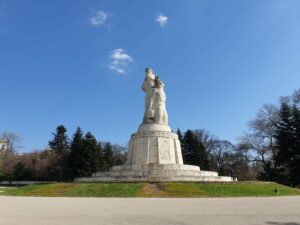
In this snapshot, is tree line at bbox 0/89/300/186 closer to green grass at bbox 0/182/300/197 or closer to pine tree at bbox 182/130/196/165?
pine tree at bbox 182/130/196/165

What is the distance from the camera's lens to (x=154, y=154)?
108 ft

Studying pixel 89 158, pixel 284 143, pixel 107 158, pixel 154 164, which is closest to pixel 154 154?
pixel 154 164

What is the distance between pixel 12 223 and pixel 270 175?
133ft

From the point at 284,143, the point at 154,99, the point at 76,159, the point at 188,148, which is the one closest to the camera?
the point at 154,99

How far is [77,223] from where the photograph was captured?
9977 mm

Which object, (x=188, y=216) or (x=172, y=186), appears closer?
(x=188, y=216)

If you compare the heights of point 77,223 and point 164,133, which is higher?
point 164,133

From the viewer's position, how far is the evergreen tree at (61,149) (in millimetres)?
58219

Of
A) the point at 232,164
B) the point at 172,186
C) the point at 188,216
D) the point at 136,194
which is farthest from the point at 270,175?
the point at 188,216

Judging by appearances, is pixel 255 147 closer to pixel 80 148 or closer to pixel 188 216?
pixel 80 148

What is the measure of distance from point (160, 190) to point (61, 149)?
174 feet

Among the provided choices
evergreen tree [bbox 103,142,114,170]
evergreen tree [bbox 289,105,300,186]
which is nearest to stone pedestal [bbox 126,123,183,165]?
evergreen tree [bbox 289,105,300,186]

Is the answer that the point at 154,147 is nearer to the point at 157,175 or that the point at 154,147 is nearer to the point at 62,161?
the point at 157,175

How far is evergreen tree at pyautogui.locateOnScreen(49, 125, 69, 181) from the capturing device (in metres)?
58.2
